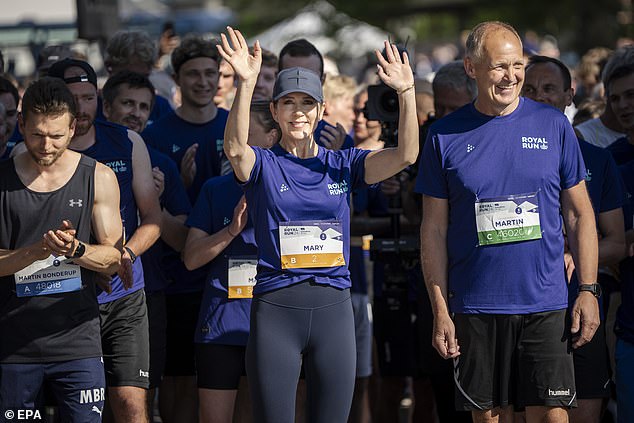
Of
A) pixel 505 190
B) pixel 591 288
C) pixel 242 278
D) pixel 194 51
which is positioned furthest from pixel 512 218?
pixel 194 51

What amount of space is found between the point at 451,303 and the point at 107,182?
1.67m

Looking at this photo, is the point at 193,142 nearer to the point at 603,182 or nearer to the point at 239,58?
the point at 239,58

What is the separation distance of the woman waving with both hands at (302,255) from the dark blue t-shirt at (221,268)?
79 centimetres

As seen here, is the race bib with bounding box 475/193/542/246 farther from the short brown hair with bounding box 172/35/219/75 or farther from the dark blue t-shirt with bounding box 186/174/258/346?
the short brown hair with bounding box 172/35/219/75

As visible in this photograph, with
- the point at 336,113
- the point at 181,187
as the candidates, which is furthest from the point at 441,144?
the point at 336,113

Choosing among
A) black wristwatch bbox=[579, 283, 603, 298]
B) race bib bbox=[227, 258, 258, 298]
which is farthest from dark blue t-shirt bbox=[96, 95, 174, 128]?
black wristwatch bbox=[579, 283, 603, 298]

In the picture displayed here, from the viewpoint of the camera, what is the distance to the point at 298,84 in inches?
203

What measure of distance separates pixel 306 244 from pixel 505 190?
898mm

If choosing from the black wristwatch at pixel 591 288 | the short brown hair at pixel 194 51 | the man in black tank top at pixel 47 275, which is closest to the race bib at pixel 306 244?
the man in black tank top at pixel 47 275

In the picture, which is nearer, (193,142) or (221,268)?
(221,268)

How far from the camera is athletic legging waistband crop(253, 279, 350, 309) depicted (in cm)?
507

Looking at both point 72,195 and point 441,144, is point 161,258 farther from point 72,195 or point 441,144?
point 441,144

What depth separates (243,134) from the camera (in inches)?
192

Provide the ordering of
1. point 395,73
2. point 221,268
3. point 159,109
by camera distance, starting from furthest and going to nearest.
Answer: point 159,109 → point 221,268 → point 395,73
